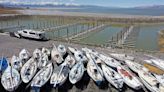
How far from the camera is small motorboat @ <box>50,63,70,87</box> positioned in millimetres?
25341

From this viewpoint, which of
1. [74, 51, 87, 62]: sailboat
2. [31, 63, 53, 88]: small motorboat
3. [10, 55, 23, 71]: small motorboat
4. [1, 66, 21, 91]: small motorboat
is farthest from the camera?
[74, 51, 87, 62]: sailboat

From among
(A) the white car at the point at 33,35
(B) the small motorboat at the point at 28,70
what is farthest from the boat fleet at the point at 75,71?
(A) the white car at the point at 33,35

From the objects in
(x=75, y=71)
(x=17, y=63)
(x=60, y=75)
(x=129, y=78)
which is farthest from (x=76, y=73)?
(x=17, y=63)

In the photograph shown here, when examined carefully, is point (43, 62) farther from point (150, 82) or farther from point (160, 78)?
point (160, 78)

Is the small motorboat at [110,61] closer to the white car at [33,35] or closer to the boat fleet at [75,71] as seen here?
the boat fleet at [75,71]

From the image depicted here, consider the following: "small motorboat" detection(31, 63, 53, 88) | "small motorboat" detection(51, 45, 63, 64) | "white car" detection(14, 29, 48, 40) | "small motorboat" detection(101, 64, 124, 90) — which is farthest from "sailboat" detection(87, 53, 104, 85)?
"white car" detection(14, 29, 48, 40)

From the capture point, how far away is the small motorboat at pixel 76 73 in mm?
26078

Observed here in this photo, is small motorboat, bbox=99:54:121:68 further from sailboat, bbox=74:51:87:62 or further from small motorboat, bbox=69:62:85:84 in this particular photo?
small motorboat, bbox=69:62:85:84

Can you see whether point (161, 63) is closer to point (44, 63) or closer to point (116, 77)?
point (116, 77)

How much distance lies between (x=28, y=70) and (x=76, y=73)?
5028 millimetres

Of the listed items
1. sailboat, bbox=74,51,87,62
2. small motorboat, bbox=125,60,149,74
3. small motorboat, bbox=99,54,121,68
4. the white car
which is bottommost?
small motorboat, bbox=125,60,149,74

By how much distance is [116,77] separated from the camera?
86.5 feet

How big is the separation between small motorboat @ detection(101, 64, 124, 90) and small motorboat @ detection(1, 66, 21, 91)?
882 cm

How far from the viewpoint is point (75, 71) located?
88.9ft
